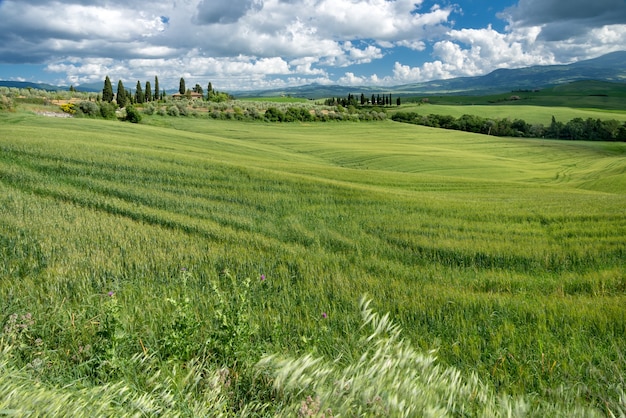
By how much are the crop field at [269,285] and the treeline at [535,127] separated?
91.6 meters

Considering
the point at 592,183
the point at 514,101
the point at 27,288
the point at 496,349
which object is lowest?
the point at 592,183

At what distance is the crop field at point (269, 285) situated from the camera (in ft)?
10.5

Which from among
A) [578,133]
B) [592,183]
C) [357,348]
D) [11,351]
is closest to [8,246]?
[11,351]

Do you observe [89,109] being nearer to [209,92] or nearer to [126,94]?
[126,94]

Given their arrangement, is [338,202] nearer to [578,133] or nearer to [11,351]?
[11,351]

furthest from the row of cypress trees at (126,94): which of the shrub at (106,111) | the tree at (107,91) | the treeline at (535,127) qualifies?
the treeline at (535,127)

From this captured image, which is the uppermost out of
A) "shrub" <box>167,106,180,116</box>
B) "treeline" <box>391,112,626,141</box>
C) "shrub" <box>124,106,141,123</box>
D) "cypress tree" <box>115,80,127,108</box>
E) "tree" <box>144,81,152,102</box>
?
"tree" <box>144,81,152,102</box>

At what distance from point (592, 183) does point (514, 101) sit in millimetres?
159484

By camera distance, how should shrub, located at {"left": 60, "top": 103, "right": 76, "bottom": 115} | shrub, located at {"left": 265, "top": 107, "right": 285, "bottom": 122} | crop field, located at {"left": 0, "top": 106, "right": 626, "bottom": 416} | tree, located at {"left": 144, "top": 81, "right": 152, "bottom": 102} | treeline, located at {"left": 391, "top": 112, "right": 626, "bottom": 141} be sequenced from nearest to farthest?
crop field, located at {"left": 0, "top": 106, "right": 626, "bottom": 416}, shrub, located at {"left": 60, "top": 103, "right": 76, "bottom": 115}, treeline, located at {"left": 391, "top": 112, "right": 626, "bottom": 141}, shrub, located at {"left": 265, "top": 107, "right": 285, "bottom": 122}, tree, located at {"left": 144, "top": 81, "right": 152, "bottom": 102}

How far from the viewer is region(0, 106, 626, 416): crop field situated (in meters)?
3.20

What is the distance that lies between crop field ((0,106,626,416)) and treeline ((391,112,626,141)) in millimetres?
91636

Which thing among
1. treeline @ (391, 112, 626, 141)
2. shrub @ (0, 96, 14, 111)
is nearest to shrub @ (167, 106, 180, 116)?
shrub @ (0, 96, 14, 111)

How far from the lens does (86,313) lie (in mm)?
4270

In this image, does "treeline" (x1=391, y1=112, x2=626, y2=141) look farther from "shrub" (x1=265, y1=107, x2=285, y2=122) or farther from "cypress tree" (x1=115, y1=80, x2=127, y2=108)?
"cypress tree" (x1=115, y1=80, x2=127, y2=108)
